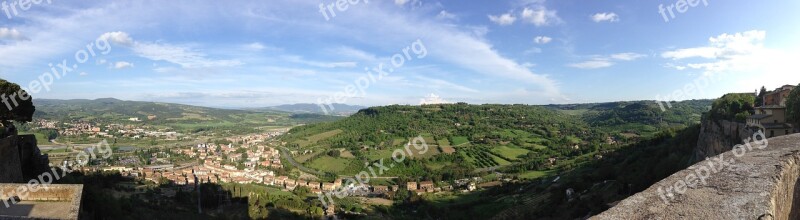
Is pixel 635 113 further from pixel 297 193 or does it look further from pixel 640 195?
pixel 640 195

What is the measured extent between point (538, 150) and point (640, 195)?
227ft

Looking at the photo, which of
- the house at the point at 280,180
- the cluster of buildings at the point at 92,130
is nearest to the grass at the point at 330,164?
the house at the point at 280,180

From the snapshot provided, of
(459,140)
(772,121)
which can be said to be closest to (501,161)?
(459,140)

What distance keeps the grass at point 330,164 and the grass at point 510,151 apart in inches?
1042

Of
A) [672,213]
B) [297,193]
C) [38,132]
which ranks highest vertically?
[672,213]

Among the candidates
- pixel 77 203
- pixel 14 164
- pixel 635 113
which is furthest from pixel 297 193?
pixel 635 113

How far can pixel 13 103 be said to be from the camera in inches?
664

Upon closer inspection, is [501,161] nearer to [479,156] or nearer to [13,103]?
[479,156]

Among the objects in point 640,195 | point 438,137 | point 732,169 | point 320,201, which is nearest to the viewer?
point 640,195

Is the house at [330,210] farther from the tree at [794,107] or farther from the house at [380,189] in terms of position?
the tree at [794,107]

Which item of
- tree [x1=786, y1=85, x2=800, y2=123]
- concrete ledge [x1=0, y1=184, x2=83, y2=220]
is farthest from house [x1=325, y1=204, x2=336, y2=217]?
tree [x1=786, y1=85, x2=800, y2=123]

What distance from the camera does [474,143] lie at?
252 ft

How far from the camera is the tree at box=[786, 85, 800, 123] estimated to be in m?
15.1

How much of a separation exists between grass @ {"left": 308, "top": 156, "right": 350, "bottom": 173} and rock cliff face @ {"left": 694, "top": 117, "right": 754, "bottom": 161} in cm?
5392
